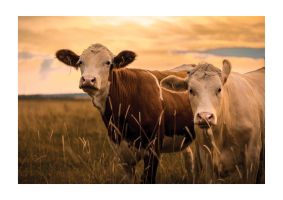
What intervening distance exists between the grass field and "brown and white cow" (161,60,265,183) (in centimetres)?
43

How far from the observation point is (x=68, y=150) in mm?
4387

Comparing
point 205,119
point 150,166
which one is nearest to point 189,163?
point 150,166

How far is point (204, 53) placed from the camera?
4352 mm

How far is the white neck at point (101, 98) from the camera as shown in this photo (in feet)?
13.7

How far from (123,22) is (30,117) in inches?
55.7

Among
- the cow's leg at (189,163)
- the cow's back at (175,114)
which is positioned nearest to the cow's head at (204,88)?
the cow's back at (175,114)

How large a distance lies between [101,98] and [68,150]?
2.26 feet

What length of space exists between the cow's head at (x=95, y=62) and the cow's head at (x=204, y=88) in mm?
520

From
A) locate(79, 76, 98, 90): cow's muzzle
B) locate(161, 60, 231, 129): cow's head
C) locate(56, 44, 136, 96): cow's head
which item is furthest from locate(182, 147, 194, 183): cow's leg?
locate(79, 76, 98, 90): cow's muzzle

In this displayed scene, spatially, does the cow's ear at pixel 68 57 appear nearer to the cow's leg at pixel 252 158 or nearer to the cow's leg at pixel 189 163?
the cow's leg at pixel 189 163

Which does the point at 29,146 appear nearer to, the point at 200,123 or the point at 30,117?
the point at 30,117

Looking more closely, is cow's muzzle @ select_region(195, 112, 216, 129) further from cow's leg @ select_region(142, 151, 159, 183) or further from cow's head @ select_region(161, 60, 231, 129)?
cow's leg @ select_region(142, 151, 159, 183)

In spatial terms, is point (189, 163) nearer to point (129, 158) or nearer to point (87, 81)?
point (129, 158)
